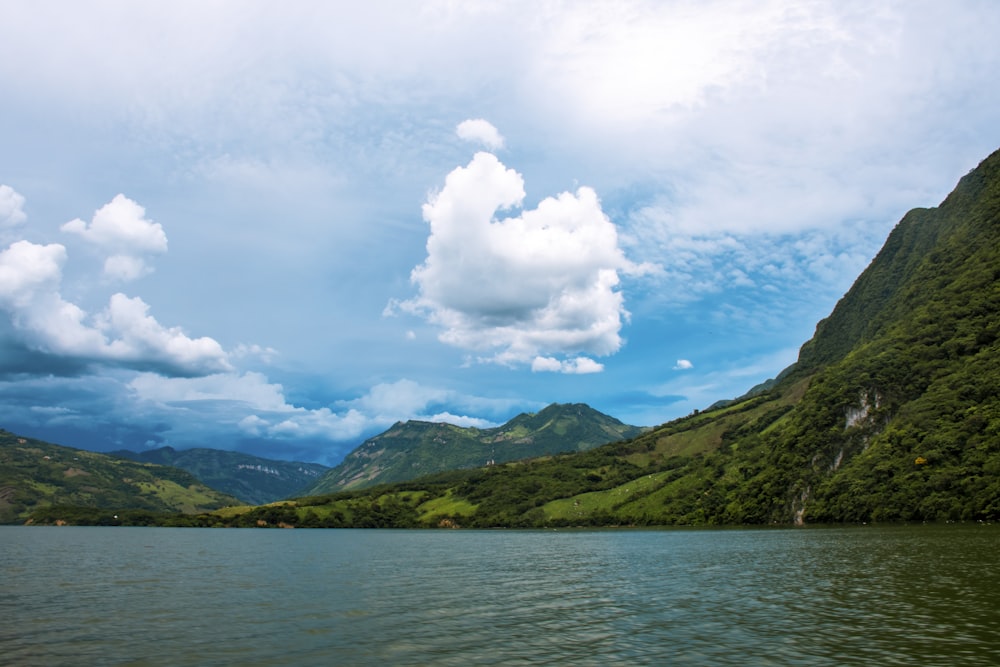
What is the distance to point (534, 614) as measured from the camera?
50.2 m

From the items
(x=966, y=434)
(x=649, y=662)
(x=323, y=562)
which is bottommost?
(x=323, y=562)

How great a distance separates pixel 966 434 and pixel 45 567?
244186 mm

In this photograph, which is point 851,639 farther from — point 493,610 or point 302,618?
point 302,618

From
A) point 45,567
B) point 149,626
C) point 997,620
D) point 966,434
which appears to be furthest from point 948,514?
point 45,567

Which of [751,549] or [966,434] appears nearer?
[751,549]

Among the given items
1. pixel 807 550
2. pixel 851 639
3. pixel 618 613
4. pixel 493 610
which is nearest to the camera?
pixel 851 639

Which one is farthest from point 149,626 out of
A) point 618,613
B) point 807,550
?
point 807,550

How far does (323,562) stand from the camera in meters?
112

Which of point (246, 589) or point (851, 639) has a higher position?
point (851, 639)

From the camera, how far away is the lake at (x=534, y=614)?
3441 centimetres

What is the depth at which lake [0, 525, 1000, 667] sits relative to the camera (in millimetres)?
34406

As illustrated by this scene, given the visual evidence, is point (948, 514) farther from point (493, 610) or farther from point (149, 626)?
point (149, 626)

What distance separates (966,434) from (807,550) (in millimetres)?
135456

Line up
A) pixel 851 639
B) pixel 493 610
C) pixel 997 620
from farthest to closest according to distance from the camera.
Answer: pixel 493 610 < pixel 997 620 < pixel 851 639
